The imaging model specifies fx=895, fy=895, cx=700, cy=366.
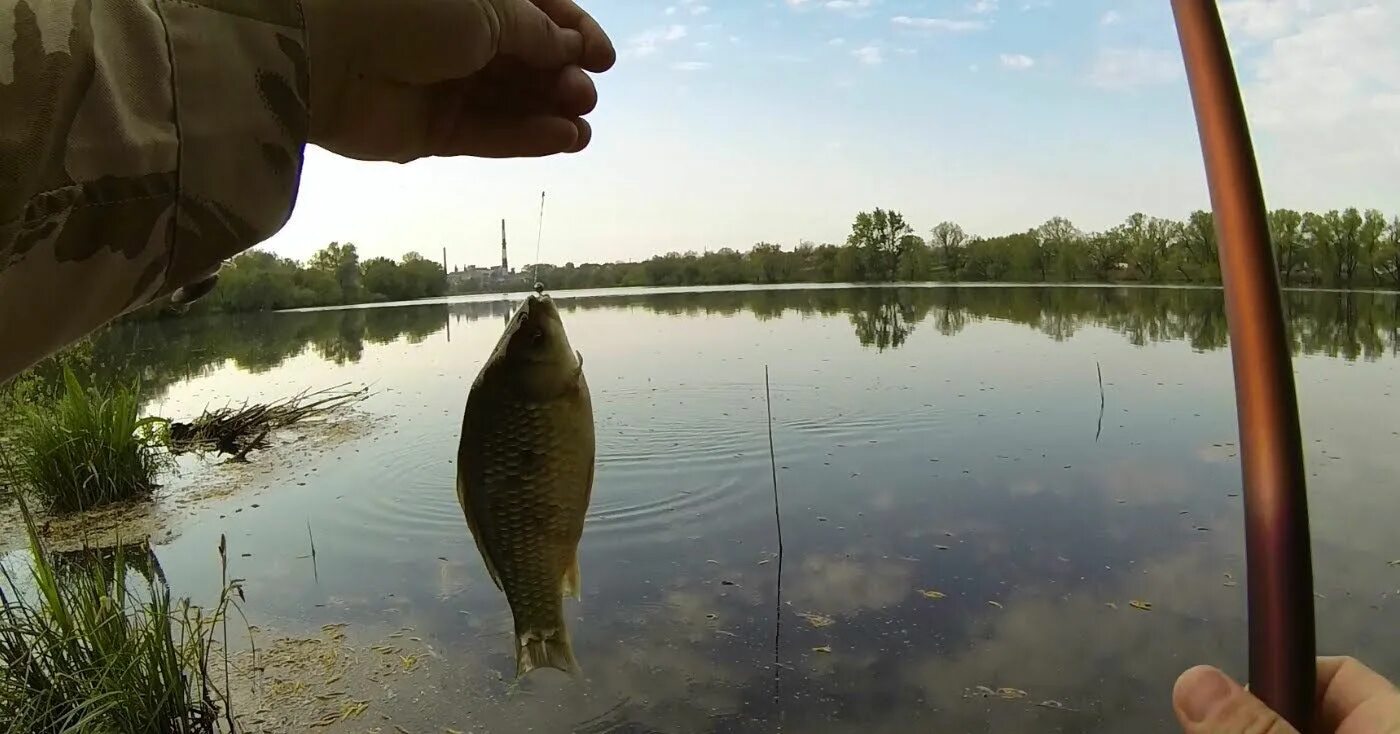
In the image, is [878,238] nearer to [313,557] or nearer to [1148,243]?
[1148,243]

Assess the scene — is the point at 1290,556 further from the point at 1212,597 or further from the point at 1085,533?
the point at 1085,533

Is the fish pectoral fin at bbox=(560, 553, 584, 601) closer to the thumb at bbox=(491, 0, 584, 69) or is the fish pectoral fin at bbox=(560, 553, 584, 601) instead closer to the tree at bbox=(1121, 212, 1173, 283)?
the thumb at bbox=(491, 0, 584, 69)

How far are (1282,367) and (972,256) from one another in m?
66.4

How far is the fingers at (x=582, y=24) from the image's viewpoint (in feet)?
5.25

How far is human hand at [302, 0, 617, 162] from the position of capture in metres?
1.17

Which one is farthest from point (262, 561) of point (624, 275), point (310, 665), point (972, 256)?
point (972, 256)

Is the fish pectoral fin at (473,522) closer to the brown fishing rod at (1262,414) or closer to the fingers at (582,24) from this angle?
Result: the fingers at (582,24)

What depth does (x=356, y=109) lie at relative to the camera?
1.42 metres

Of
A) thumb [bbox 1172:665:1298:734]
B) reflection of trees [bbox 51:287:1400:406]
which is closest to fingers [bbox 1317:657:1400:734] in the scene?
thumb [bbox 1172:665:1298:734]

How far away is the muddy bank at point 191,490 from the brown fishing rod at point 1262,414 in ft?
29.8

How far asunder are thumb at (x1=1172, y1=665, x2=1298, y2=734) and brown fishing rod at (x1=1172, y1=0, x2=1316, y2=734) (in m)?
0.03

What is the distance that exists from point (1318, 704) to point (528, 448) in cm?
124

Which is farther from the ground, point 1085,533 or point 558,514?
point 558,514

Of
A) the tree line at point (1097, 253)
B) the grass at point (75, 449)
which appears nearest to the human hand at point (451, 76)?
the grass at point (75, 449)
